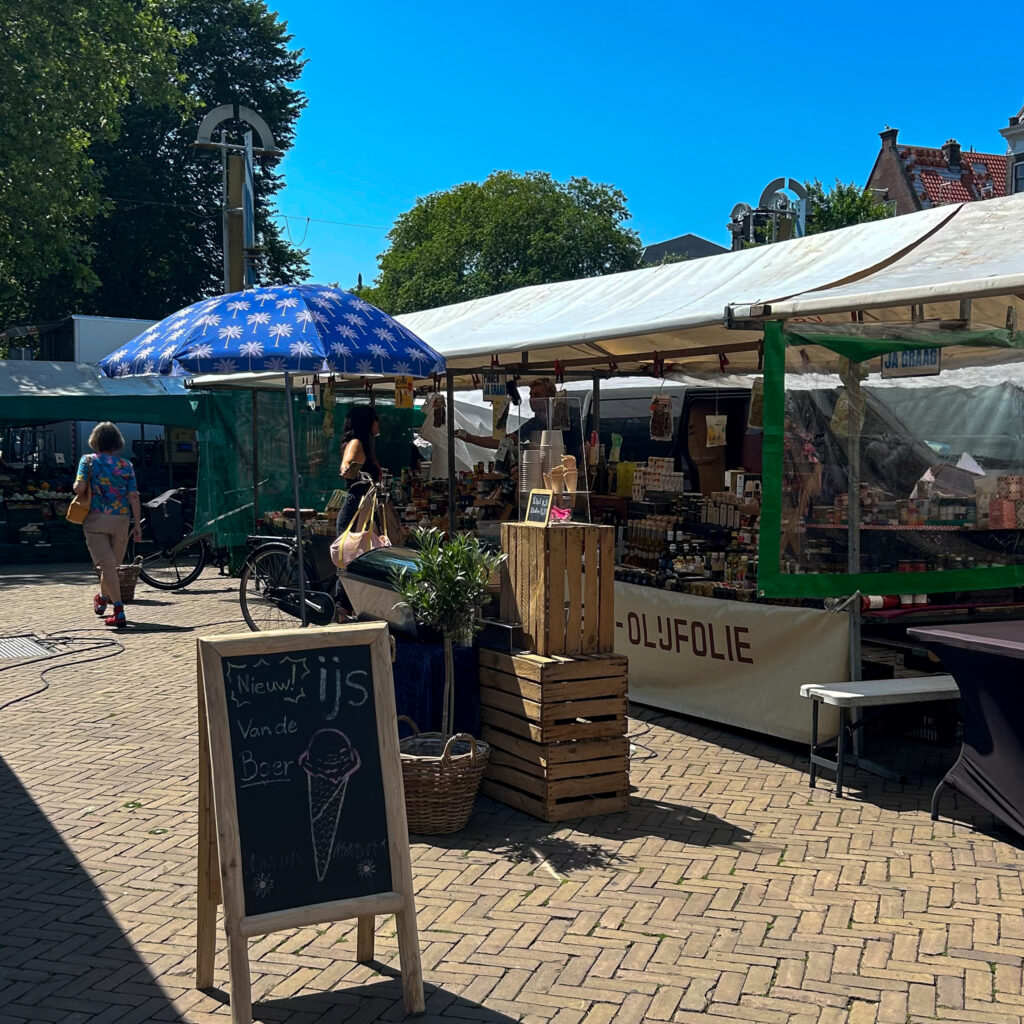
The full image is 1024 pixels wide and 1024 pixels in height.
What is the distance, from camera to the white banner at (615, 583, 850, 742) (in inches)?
261

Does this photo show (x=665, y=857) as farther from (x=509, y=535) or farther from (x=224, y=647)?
(x=224, y=647)

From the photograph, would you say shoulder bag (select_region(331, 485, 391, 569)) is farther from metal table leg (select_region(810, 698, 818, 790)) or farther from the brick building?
the brick building

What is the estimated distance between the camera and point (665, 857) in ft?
16.7

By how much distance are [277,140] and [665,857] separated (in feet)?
105

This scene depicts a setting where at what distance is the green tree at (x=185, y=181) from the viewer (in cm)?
3158

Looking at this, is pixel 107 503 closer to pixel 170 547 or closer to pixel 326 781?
pixel 170 547

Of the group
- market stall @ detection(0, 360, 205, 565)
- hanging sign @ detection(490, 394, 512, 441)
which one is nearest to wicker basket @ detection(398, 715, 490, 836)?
hanging sign @ detection(490, 394, 512, 441)

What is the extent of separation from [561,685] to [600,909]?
1.22m

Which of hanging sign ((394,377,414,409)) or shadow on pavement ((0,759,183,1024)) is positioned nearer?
shadow on pavement ((0,759,183,1024))

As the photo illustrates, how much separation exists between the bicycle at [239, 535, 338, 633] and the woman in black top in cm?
64

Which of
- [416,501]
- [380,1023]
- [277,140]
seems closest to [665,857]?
[380,1023]

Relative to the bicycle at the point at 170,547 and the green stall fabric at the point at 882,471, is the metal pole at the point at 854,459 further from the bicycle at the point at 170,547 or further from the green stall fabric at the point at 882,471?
the bicycle at the point at 170,547

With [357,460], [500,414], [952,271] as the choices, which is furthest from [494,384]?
[952,271]

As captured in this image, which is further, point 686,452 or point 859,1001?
point 686,452
